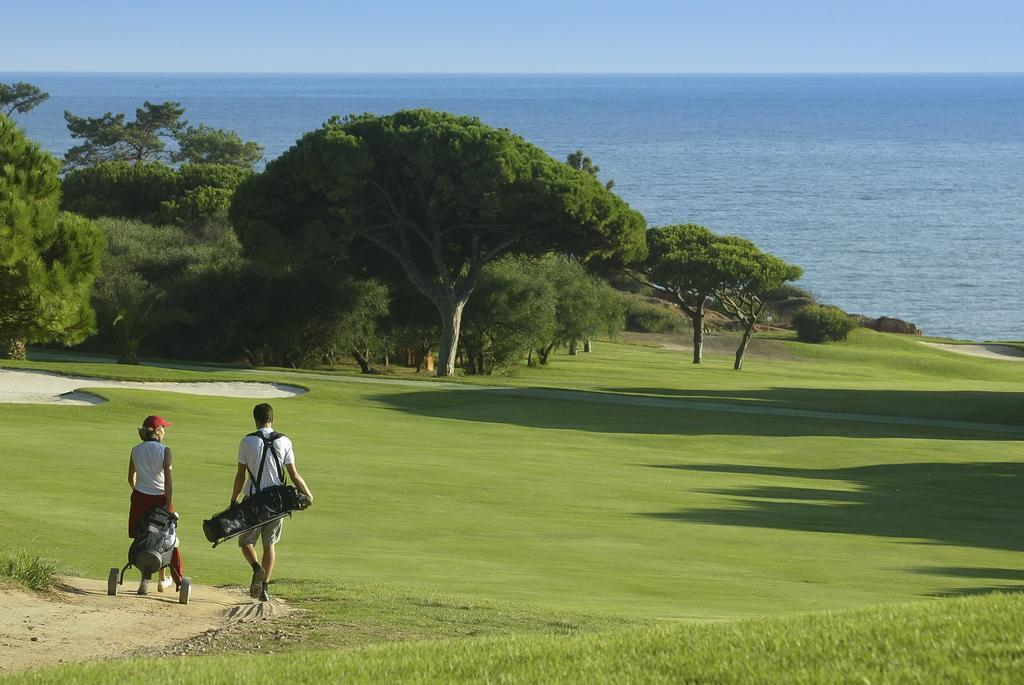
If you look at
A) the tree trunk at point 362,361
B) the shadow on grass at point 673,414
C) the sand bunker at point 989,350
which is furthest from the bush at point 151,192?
the sand bunker at point 989,350

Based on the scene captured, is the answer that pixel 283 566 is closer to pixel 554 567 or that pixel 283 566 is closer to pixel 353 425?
pixel 554 567

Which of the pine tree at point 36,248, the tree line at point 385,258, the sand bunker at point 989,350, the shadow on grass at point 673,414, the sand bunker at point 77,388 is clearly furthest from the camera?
the sand bunker at point 989,350

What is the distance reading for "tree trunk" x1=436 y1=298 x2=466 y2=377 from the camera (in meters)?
54.4

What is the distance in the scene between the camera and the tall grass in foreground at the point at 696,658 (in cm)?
916

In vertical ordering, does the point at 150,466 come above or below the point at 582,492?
above

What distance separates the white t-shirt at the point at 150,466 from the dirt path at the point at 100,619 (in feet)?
3.50

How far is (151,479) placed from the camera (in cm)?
1408

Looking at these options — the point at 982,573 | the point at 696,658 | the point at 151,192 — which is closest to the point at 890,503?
the point at 982,573

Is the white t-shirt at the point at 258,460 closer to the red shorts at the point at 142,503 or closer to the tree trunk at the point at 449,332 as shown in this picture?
the red shorts at the point at 142,503

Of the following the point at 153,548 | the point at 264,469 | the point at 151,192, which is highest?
the point at 151,192

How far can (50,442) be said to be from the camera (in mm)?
26484

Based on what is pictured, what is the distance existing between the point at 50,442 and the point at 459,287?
31075 mm

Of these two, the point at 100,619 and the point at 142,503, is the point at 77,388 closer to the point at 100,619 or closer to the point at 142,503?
the point at 142,503

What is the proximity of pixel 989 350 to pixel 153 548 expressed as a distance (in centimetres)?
7947
